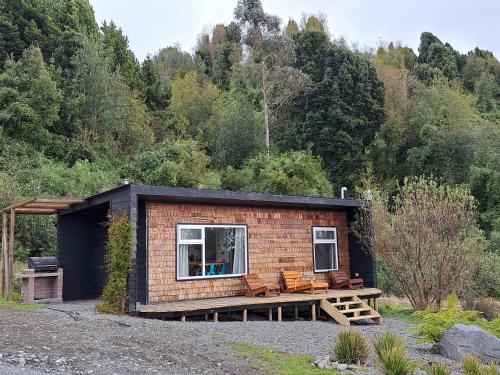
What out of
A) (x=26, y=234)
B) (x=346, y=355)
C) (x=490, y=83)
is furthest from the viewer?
(x=490, y=83)

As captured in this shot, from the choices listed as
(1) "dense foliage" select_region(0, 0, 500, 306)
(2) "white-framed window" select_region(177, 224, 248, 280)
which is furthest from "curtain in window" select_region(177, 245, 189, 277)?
(1) "dense foliage" select_region(0, 0, 500, 306)

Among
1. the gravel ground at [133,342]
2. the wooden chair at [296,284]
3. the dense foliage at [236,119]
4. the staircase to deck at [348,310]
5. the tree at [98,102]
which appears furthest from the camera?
the tree at [98,102]

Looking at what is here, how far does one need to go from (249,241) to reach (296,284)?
158 cm

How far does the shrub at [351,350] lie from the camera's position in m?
6.23

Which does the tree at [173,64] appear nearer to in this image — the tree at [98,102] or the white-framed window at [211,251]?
the tree at [98,102]

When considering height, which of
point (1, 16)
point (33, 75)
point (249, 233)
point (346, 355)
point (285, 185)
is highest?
point (1, 16)

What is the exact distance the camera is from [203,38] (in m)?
53.2

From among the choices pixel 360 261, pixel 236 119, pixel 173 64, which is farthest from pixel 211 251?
pixel 173 64

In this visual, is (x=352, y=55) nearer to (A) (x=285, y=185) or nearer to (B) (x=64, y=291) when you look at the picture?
(A) (x=285, y=185)

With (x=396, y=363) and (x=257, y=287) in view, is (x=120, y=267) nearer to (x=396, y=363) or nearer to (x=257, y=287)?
(x=257, y=287)

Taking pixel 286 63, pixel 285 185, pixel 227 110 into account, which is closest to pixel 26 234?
pixel 285 185

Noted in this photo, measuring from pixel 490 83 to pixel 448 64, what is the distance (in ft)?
12.3

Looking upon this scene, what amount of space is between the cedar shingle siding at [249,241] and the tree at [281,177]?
929 cm

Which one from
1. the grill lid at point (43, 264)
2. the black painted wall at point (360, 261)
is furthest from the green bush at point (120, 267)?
the black painted wall at point (360, 261)
